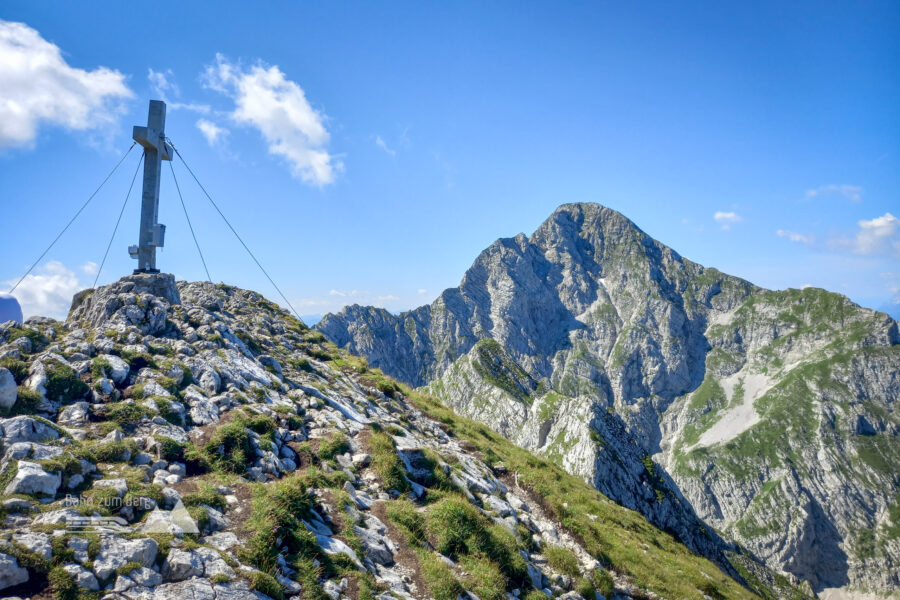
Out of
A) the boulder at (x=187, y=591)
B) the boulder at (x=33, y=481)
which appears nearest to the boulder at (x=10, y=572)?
the boulder at (x=187, y=591)

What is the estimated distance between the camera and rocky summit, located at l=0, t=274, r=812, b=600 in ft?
28.2

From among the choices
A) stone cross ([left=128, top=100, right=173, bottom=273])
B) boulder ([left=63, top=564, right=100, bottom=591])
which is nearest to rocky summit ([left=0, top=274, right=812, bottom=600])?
boulder ([left=63, top=564, right=100, bottom=591])

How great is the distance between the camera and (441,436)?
2517 cm

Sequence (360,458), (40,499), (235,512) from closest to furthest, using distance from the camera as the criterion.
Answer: (40,499), (235,512), (360,458)

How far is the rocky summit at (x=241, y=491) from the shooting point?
8.59 meters

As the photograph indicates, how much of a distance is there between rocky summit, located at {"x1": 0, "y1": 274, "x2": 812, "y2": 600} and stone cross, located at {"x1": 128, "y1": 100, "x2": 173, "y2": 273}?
168cm

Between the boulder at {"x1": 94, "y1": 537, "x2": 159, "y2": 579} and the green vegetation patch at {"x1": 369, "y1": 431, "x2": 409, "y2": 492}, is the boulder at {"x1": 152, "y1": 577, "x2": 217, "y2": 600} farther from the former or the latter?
the green vegetation patch at {"x1": 369, "y1": 431, "x2": 409, "y2": 492}

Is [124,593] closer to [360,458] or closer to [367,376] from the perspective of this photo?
[360,458]

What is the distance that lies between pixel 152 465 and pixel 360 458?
6798mm

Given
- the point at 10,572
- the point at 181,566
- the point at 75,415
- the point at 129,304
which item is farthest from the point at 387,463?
the point at 129,304

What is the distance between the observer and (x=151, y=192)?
77.0 feet

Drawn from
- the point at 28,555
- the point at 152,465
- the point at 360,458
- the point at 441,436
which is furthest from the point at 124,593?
the point at 441,436

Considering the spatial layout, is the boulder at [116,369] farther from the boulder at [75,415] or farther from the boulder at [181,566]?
the boulder at [181,566]

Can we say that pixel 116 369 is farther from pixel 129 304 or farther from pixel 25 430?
pixel 129 304
